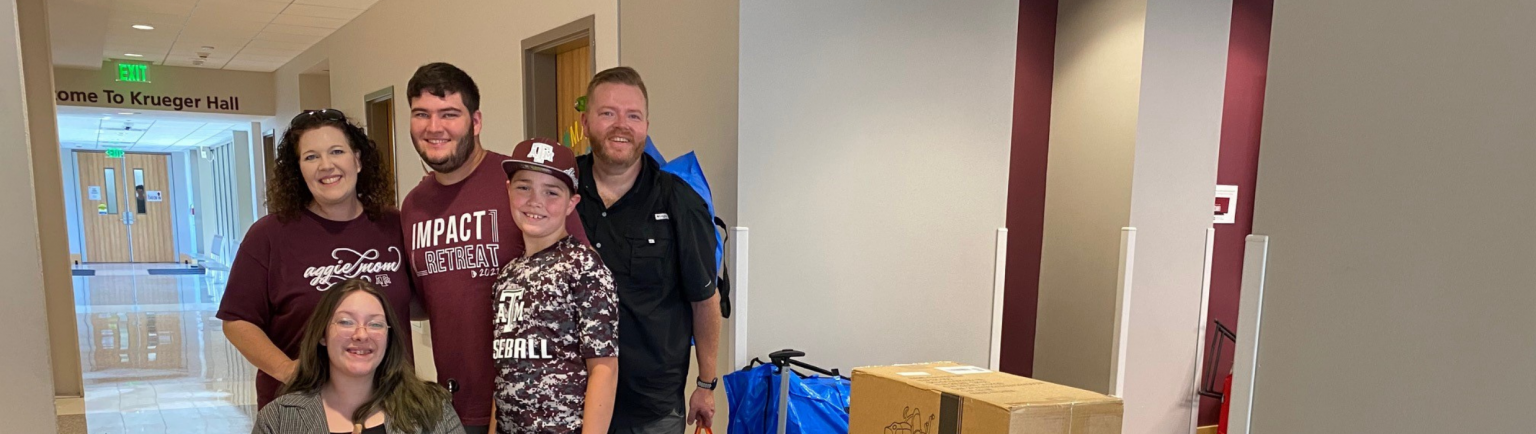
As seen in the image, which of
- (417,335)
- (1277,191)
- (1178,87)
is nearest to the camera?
(1277,191)

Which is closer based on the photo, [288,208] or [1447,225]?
[1447,225]

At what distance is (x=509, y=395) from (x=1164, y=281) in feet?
9.91

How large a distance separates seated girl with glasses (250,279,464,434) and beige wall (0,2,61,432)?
0.75m

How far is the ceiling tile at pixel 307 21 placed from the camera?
7125 mm

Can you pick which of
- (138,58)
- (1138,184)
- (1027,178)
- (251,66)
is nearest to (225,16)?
(251,66)

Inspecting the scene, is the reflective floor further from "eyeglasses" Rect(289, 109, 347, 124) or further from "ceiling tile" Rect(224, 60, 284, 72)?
"eyeglasses" Rect(289, 109, 347, 124)

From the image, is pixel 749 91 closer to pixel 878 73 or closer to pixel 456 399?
pixel 878 73

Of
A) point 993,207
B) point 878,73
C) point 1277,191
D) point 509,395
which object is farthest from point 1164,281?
point 509,395

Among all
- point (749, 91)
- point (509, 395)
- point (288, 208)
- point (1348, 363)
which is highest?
point (749, 91)

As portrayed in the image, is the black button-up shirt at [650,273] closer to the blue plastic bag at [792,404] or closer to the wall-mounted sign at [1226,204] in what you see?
the blue plastic bag at [792,404]

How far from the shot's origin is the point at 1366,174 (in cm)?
103

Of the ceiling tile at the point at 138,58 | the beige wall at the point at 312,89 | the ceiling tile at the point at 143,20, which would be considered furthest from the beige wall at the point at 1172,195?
the ceiling tile at the point at 138,58

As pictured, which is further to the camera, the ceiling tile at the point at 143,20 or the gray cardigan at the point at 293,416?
the ceiling tile at the point at 143,20

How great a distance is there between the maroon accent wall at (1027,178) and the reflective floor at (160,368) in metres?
3.92
